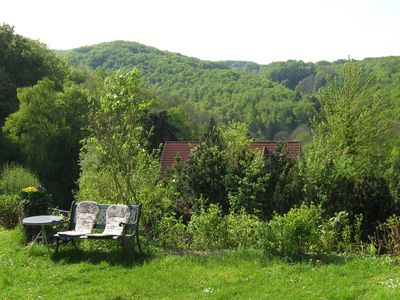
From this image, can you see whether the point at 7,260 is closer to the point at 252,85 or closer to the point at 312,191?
the point at 312,191

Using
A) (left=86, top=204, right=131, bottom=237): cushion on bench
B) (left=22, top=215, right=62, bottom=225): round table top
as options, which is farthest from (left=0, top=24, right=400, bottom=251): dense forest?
(left=22, top=215, right=62, bottom=225): round table top

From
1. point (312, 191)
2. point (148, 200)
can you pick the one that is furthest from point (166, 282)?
point (312, 191)

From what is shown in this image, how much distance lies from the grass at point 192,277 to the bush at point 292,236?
0.83ft

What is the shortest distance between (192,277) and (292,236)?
1.74 meters

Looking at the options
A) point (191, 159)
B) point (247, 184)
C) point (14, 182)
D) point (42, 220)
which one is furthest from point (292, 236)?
point (14, 182)

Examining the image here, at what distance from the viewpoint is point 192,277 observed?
7.16 m

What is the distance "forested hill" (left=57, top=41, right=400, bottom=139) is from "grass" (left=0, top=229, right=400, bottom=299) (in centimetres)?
9544

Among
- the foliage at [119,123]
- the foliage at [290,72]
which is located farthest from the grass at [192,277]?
the foliage at [290,72]

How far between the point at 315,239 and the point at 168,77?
120 meters

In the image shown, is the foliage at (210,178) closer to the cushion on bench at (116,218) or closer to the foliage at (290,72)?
the cushion on bench at (116,218)

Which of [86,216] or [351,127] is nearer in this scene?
[86,216]

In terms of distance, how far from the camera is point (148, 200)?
1001 cm

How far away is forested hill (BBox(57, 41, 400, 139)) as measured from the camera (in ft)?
375

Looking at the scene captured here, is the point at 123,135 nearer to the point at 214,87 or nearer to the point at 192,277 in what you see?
the point at 192,277
